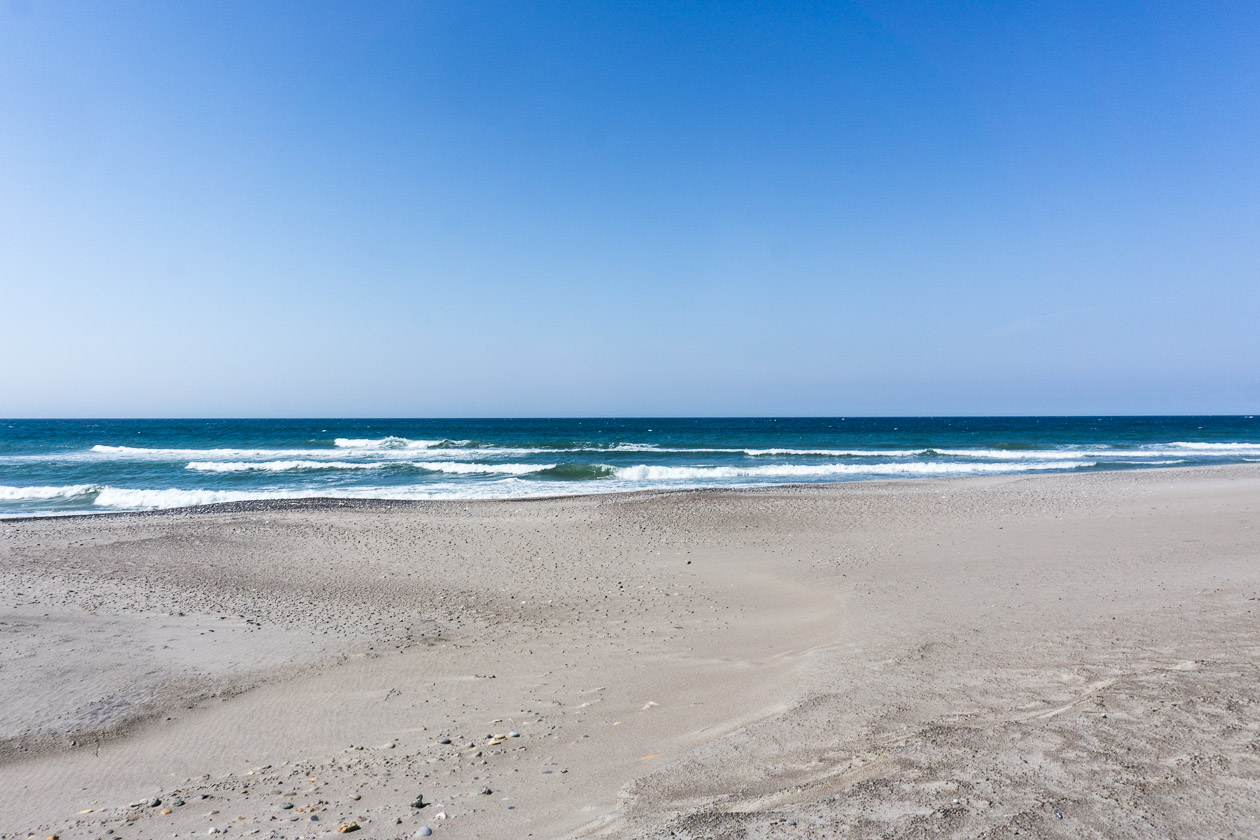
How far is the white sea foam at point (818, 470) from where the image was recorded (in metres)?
28.6

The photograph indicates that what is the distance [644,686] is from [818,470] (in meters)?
26.0

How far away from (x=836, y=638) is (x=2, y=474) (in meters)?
35.8

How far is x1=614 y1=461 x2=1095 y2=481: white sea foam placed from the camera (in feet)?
93.8

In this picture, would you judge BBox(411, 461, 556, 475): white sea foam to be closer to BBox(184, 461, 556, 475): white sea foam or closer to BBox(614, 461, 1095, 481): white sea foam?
BBox(184, 461, 556, 475): white sea foam

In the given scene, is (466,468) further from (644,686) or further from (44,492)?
(644,686)

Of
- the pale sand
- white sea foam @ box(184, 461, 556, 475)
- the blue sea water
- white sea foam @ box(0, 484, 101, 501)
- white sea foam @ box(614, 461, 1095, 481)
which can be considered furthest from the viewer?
white sea foam @ box(184, 461, 556, 475)

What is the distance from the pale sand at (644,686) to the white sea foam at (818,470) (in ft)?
52.4

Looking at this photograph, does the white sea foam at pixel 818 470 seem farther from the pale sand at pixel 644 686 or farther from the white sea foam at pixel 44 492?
the white sea foam at pixel 44 492

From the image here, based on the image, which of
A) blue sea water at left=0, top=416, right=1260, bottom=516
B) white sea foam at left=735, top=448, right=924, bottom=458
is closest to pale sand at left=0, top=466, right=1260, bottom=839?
blue sea water at left=0, top=416, right=1260, bottom=516

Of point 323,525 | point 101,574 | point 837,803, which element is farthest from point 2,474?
point 837,803

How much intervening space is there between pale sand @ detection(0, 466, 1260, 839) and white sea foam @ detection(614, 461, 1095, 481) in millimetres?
15971

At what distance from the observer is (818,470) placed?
99.8ft

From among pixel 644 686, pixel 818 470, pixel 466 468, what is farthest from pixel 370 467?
pixel 644 686

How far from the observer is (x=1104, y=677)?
4.92 meters
